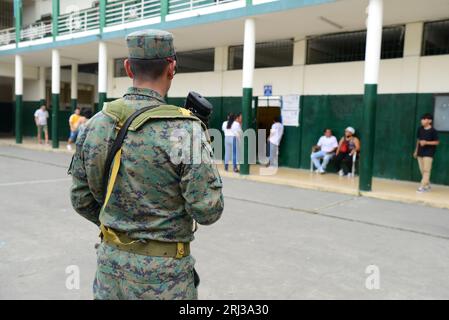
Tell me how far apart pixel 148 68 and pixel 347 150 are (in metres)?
8.86

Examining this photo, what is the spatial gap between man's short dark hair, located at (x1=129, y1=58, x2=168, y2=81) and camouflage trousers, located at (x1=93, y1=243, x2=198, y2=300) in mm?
766

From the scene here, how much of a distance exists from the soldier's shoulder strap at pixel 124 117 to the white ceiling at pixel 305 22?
24.0 ft

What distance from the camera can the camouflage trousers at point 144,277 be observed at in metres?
1.74

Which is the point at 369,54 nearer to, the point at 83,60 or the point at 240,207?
the point at 240,207

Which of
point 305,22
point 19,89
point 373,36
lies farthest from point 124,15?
point 373,36

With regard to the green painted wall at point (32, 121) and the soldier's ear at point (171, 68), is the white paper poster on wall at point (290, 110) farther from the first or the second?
the green painted wall at point (32, 121)

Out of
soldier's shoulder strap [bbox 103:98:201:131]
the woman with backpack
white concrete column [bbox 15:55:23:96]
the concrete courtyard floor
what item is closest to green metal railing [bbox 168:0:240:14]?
the woman with backpack

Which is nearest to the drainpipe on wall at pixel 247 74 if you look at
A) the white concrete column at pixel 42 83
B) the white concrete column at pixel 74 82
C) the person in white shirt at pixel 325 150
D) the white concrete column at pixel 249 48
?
the white concrete column at pixel 249 48

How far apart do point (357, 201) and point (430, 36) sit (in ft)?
14.5

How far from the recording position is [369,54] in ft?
25.8

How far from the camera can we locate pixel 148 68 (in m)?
1.76

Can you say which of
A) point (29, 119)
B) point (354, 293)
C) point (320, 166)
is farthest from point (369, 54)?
point (29, 119)

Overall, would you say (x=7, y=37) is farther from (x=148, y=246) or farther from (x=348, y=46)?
(x=148, y=246)

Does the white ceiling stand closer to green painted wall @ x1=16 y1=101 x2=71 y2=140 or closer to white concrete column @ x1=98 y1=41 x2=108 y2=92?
white concrete column @ x1=98 y1=41 x2=108 y2=92
